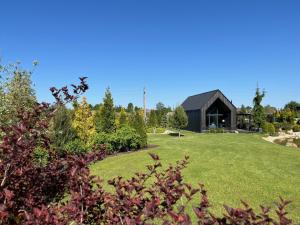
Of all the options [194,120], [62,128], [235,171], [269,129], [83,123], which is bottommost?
[235,171]

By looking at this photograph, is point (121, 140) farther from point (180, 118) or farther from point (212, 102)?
point (212, 102)

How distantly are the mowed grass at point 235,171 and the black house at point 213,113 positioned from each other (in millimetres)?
17968

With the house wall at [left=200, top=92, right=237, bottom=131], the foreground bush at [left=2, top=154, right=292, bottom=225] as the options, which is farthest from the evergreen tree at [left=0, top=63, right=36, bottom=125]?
the house wall at [left=200, top=92, right=237, bottom=131]

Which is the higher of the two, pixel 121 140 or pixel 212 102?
pixel 212 102

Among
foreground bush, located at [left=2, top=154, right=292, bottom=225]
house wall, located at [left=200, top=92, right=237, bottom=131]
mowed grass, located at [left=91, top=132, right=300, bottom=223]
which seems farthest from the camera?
house wall, located at [left=200, top=92, right=237, bottom=131]

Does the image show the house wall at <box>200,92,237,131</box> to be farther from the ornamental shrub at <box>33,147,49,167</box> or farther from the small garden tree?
the ornamental shrub at <box>33,147,49,167</box>

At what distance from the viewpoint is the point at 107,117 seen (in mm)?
21016

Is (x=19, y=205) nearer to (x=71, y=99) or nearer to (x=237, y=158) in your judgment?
(x=71, y=99)

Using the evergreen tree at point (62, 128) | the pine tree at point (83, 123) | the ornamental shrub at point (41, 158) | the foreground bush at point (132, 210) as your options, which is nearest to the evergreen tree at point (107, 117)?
the pine tree at point (83, 123)

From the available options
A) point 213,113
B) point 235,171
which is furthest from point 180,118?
point 235,171

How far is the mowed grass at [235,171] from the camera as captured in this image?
32.3 feet

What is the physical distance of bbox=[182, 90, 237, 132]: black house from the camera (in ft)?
121

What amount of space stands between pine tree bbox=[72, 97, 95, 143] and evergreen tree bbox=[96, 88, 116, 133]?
760mm

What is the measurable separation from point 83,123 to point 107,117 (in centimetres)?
167
